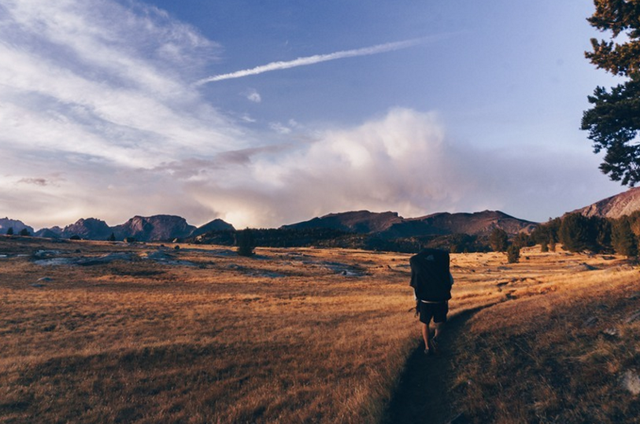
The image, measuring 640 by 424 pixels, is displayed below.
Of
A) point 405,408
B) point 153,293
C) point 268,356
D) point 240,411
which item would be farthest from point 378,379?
point 153,293

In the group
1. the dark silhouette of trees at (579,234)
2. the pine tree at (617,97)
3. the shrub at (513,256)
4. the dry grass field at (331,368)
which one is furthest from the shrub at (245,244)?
the dark silhouette of trees at (579,234)

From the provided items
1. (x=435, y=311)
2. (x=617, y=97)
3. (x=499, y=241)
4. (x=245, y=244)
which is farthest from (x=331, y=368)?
(x=499, y=241)

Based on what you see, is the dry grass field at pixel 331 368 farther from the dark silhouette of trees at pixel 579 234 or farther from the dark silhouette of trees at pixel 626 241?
the dark silhouette of trees at pixel 579 234

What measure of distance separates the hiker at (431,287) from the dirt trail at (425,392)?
54 cm

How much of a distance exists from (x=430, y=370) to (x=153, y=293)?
32.0 meters

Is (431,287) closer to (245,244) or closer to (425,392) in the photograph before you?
(425,392)

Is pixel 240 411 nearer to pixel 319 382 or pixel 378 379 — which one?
pixel 319 382

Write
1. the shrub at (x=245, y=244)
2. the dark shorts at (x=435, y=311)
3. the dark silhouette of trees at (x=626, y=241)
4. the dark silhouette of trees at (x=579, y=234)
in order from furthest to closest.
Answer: the dark silhouette of trees at (x=579, y=234) < the shrub at (x=245, y=244) < the dark silhouette of trees at (x=626, y=241) < the dark shorts at (x=435, y=311)

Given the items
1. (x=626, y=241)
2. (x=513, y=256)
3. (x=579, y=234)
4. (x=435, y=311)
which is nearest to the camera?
(x=435, y=311)

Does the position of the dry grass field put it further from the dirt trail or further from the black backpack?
the black backpack

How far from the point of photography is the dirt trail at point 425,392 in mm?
6410

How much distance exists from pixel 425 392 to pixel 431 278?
315 centimetres

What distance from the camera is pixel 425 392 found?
298 inches

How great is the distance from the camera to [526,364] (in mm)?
7508
